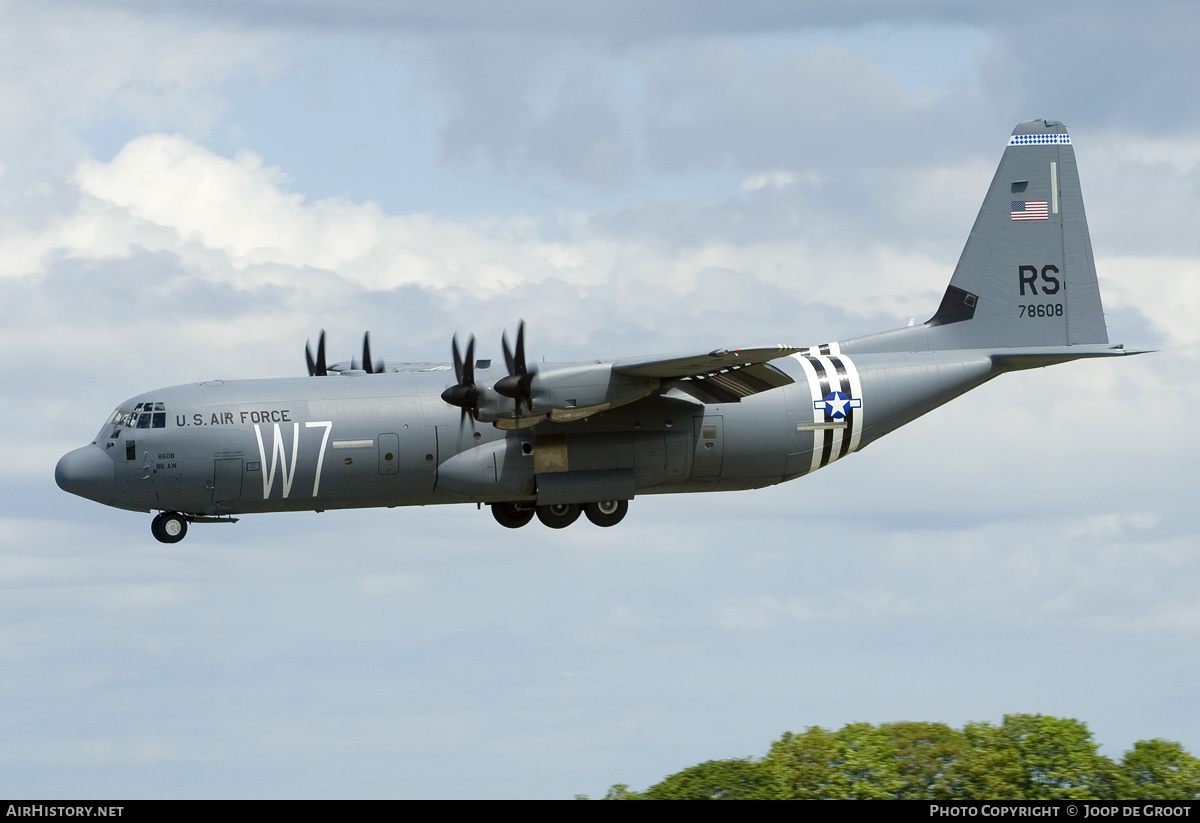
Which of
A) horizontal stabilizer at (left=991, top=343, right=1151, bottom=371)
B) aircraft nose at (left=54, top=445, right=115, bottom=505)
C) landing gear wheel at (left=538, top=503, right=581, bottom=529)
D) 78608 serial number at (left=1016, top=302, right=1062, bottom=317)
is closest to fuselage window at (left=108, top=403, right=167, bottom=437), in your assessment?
aircraft nose at (left=54, top=445, right=115, bottom=505)

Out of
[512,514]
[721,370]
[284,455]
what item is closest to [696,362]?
[721,370]

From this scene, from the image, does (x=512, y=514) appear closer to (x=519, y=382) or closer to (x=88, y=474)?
(x=519, y=382)

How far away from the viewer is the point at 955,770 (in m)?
33.1

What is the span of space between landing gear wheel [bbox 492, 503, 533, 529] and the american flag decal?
1429cm

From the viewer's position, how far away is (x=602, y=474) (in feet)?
110

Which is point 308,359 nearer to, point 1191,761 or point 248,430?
point 248,430

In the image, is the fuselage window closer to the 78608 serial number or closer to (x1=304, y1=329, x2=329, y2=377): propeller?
(x1=304, y1=329, x2=329, y2=377): propeller

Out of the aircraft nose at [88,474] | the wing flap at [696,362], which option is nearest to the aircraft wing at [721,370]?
the wing flap at [696,362]

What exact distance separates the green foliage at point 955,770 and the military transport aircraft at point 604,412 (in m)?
6.19

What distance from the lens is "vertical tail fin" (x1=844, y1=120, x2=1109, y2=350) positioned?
123ft

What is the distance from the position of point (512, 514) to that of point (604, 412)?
13.1 ft

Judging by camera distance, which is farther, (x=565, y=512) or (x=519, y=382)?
(x=565, y=512)

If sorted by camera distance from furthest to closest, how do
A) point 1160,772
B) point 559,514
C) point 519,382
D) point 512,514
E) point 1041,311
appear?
1. point 1041,311
2. point 512,514
3. point 559,514
4. point 1160,772
5. point 519,382
